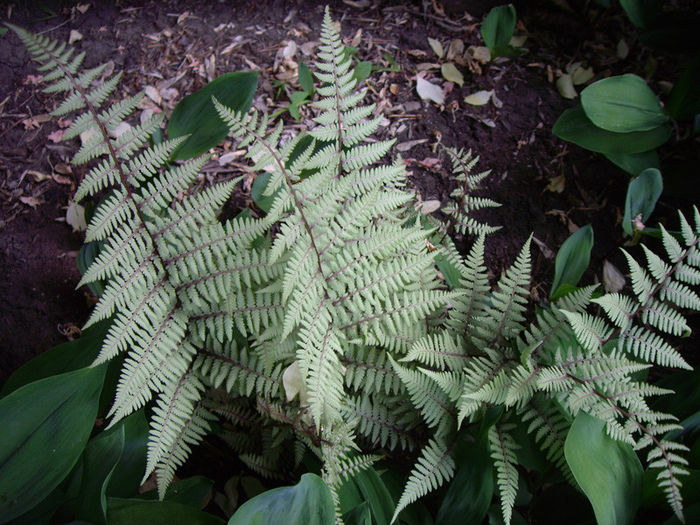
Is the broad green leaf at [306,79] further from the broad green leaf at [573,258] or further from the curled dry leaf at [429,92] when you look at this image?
the broad green leaf at [573,258]

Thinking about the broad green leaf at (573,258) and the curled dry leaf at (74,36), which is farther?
the curled dry leaf at (74,36)

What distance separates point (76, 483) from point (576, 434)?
5.39ft

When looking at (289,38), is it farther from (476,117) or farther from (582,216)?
(582,216)

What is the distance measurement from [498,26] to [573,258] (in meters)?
1.53

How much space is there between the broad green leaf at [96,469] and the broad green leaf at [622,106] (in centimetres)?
243

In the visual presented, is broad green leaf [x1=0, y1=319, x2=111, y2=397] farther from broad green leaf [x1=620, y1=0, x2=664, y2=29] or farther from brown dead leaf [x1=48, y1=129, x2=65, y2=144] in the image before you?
broad green leaf [x1=620, y1=0, x2=664, y2=29]

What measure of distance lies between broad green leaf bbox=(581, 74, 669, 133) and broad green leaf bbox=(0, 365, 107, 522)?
94.1 inches

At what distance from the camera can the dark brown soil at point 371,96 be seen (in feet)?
7.83

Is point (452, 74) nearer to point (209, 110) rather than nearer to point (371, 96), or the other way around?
point (371, 96)

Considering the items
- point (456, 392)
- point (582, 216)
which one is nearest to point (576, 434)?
point (456, 392)

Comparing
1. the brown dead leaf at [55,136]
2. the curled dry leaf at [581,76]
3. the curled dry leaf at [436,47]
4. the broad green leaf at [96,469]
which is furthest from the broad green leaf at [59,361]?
the curled dry leaf at [581,76]

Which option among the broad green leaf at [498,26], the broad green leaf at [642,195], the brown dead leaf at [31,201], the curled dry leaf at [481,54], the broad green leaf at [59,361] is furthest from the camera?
the curled dry leaf at [481,54]

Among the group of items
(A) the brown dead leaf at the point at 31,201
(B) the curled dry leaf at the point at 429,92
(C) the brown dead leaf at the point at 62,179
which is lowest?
(A) the brown dead leaf at the point at 31,201

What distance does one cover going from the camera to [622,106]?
7.48 feet
